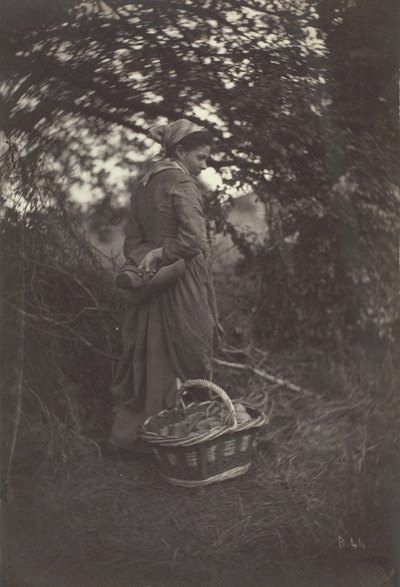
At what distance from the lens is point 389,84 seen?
3.83 meters

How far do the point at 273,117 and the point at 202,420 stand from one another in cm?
137

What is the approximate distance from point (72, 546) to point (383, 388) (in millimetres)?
1551

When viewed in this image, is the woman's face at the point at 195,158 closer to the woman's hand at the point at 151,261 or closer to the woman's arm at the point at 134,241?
the woman's arm at the point at 134,241

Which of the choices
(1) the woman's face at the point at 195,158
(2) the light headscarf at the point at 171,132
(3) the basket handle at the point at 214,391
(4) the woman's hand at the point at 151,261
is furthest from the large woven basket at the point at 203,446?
(2) the light headscarf at the point at 171,132

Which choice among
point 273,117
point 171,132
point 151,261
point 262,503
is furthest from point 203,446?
point 273,117

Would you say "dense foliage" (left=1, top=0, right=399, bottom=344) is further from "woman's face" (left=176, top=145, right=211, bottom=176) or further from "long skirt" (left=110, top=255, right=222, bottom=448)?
"long skirt" (left=110, top=255, right=222, bottom=448)

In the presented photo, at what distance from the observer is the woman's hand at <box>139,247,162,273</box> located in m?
3.69

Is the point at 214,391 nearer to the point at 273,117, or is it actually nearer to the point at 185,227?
the point at 185,227

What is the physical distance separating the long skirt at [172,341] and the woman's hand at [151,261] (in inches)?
4.5

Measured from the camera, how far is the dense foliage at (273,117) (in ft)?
12.3

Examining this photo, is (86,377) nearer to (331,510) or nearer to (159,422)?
(159,422)

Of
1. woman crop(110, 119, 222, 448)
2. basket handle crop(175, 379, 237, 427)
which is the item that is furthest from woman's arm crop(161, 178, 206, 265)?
basket handle crop(175, 379, 237, 427)

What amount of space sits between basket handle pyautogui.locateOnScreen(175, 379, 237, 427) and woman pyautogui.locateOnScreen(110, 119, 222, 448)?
0.04 m
